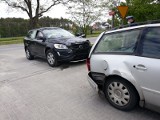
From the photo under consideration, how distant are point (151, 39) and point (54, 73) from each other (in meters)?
4.08

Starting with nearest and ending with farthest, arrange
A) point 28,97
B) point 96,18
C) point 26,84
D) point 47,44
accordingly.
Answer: point 28,97 < point 26,84 < point 47,44 < point 96,18

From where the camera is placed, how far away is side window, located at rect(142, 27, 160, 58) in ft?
9.79

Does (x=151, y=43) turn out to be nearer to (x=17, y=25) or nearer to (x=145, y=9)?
(x=145, y=9)

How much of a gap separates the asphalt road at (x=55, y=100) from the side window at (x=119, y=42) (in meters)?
1.06

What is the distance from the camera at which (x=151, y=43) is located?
10.1 ft

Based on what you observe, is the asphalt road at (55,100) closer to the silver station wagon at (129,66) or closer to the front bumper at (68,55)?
the silver station wagon at (129,66)

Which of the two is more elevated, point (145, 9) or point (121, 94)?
point (145, 9)

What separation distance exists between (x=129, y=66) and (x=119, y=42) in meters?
0.61

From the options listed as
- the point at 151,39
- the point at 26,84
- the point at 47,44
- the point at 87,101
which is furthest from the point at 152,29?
the point at 47,44

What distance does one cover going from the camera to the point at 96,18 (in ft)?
96.6

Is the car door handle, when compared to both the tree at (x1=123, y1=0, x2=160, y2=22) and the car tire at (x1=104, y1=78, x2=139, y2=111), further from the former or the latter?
the tree at (x1=123, y1=0, x2=160, y2=22)

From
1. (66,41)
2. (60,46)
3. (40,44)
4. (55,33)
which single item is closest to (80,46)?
(66,41)

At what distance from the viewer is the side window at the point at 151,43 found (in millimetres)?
2984

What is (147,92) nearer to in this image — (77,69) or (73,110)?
(73,110)
